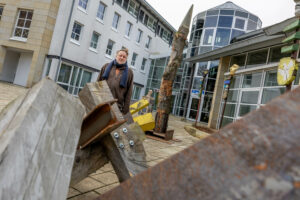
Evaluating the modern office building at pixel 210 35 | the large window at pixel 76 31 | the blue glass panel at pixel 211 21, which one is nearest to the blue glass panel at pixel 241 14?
the modern office building at pixel 210 35

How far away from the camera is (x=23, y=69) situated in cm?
1752

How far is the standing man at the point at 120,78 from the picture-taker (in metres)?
3.13

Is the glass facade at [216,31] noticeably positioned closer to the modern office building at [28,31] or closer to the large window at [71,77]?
the large window at [71,77]

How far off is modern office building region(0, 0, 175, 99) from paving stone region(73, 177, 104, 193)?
15.4 metres

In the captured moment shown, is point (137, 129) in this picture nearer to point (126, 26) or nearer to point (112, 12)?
point (112, 12)

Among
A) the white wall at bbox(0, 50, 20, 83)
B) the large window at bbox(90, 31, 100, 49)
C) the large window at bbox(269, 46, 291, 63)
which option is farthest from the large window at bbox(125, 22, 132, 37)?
the large window at bbox(269, 46, 291, 63)

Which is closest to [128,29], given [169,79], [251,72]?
[251,72]

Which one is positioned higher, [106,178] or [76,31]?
[76,31]

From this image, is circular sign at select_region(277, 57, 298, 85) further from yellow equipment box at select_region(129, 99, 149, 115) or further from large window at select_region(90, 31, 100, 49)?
large window at select_region(90, 31, 100, 49)

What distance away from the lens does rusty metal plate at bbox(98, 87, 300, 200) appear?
0.36 metres

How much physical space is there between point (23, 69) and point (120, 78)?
17.6 metres

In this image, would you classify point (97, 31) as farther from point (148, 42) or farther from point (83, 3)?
point (148, 42)

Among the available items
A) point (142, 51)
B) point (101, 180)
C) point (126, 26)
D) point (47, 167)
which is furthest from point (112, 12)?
point (47, 167)

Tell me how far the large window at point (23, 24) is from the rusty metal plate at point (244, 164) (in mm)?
19298
